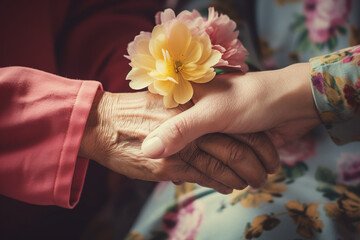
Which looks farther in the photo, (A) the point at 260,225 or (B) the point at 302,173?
(B) the point at 302,173

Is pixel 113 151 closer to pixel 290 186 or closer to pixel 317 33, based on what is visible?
pixel 290 186

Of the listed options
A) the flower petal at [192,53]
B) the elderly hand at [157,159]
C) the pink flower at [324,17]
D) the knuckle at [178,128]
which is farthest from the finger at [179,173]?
the pink flower at [324,17]

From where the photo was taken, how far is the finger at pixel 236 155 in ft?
2.28

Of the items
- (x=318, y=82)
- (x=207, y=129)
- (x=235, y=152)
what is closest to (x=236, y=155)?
(x=235, y=152)

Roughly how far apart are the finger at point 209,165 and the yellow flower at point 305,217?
13 centimetres

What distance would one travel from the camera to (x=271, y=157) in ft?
2.39

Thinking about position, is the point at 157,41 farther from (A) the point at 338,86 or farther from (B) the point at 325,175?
(B) the point at 325,175

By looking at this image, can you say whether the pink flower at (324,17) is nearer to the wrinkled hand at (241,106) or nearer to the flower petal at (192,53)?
the wrinkled hand at (241,106)

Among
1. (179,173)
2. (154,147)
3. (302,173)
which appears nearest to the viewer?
(154,147)

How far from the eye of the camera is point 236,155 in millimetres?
701

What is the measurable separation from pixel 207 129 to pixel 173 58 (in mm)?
146

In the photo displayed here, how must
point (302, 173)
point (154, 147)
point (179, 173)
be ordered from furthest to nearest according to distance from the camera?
point (302, 173) → point (179, 173) → point (154, 147)

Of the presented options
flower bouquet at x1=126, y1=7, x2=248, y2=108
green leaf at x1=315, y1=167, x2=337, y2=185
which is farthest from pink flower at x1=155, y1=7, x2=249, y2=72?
green leaf at x1=315, y1=167, x2=337, y2=185

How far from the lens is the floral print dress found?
2.08 ft
